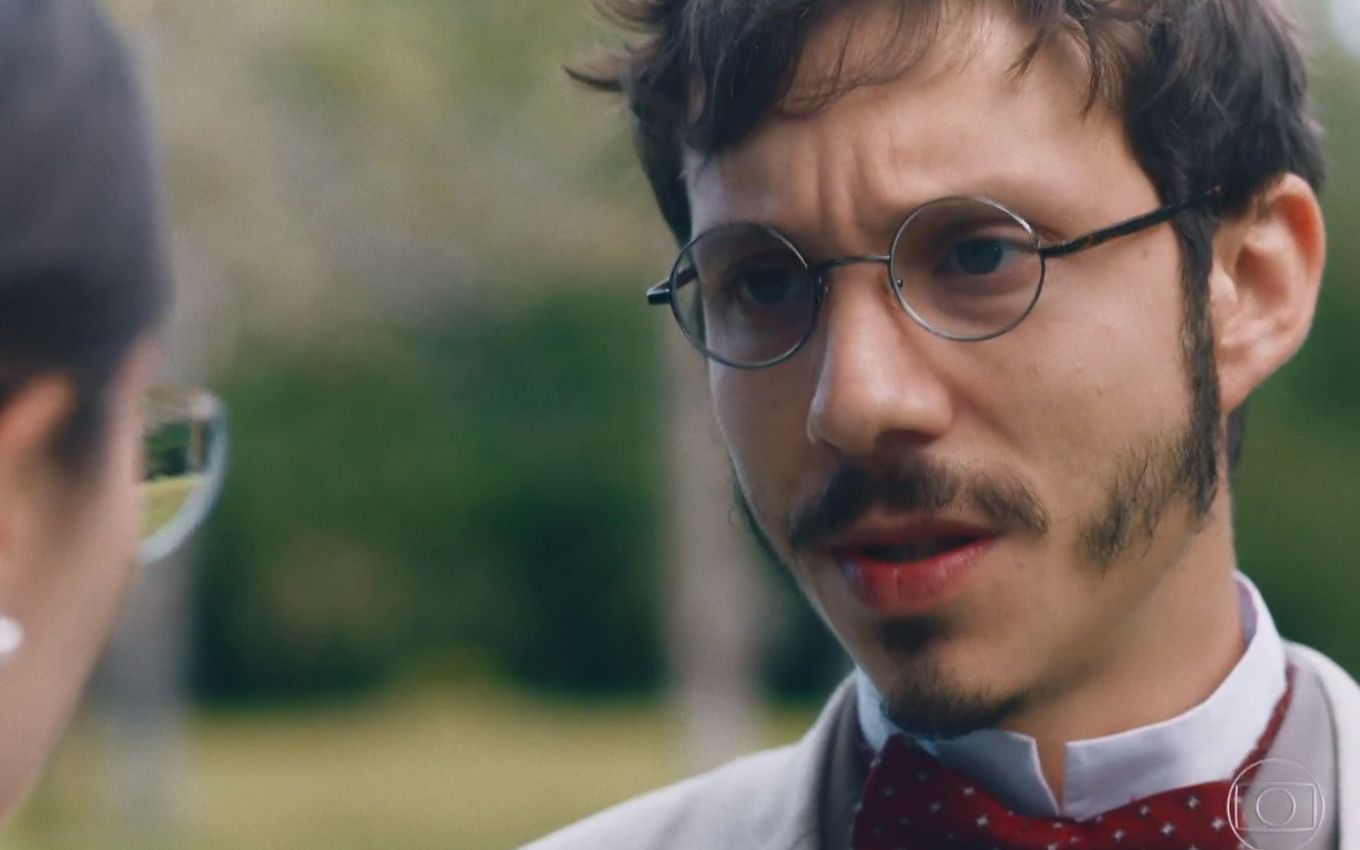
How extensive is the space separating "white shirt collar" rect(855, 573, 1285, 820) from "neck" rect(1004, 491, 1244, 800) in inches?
0.7

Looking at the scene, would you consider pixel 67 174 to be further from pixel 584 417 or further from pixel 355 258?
pixel 584 417

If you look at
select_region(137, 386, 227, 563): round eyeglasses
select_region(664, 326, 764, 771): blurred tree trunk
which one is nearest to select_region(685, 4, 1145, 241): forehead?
select_region(137, 386, 227, 563): round eyeglasses

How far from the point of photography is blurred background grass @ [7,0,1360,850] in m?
10.9

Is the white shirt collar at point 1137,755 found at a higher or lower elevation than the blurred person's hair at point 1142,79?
lower

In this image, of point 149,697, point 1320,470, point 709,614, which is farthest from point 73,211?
point 149,697

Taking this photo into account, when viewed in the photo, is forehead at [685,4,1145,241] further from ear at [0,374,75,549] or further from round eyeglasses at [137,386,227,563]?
ear at [0,374,75,549]

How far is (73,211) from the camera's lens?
132 cm

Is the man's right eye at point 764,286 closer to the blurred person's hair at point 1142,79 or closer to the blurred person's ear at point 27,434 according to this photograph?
the blurred person's hair at point 1142,79

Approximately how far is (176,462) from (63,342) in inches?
12.5

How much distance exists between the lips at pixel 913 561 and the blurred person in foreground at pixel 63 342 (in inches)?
34.0

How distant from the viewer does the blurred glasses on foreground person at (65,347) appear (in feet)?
4.25

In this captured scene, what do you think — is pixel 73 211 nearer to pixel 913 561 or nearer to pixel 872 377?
pixel 872 377

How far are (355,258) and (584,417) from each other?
18.6 feet

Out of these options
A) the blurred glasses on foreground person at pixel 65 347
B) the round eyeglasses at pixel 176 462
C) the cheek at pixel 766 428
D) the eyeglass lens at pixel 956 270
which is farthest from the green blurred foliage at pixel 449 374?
the blurred glasses on foreground person at pixel 65 347
